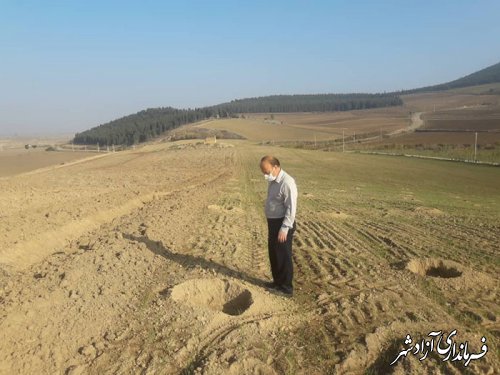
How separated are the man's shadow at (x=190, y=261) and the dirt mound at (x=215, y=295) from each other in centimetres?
51

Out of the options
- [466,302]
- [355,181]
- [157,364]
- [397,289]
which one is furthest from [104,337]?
[355,181]

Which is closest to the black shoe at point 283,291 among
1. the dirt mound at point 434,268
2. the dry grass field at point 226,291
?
the dry grass field at point 226,291

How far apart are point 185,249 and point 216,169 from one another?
1990 centimetres

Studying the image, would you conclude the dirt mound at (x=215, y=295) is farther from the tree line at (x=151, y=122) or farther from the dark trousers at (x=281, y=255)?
the tree line at (x=151, y=122)

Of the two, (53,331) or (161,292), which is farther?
(161,292)

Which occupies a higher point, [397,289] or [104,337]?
[104,337]

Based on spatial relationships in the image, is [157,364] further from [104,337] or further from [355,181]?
[355,181]

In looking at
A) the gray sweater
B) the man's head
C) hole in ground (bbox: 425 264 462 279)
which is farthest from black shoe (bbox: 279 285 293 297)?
hole in ground (bbox: 425 264 462 279)

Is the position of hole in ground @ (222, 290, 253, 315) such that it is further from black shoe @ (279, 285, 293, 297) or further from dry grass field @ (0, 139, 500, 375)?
black shoe @ (279, 285, 293, 297)

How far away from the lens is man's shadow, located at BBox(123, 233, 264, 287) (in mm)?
7254

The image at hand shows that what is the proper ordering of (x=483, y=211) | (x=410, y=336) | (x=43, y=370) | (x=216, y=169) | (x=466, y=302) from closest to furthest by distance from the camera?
(x=43, y=370)
(x=410, y=336)
(x=466, y=302)
(x=483, y=211)
(x=216, y=169)

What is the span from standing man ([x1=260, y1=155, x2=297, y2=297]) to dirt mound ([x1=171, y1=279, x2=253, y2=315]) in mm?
600

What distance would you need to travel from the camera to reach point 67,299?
5934mm

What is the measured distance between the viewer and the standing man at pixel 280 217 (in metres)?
6.18
